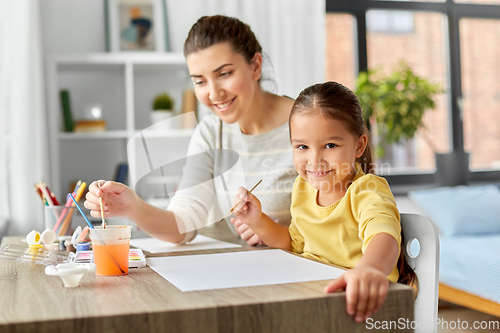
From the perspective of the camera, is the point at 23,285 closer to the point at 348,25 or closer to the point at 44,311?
the point at 44,311

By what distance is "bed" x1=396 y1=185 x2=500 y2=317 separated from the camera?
7.78 feet

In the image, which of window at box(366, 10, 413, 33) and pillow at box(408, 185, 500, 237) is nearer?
pillow at box(408, 185, 500, 237)

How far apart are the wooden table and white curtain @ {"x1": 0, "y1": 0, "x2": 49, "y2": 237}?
1.84 metres

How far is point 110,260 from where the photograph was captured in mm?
823

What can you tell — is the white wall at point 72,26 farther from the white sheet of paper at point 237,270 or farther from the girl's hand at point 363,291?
the girl's hand at point 363,291

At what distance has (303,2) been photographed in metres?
3.12

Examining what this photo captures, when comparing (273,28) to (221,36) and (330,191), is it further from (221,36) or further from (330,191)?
(330,191)

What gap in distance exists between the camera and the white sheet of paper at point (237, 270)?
73cm

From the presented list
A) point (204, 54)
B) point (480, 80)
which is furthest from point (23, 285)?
point (480, 80)

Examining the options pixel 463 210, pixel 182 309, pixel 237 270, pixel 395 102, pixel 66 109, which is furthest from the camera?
pixel 395 102

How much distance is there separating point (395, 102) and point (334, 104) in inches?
92.7

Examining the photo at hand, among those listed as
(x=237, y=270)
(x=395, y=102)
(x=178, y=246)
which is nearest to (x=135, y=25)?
(x=395, y=102)

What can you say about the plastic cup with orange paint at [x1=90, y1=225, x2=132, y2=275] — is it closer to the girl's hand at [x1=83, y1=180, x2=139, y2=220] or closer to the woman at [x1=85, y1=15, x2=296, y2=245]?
the girl's hand at [x1=83, y1=180, x2=139, y2=220]

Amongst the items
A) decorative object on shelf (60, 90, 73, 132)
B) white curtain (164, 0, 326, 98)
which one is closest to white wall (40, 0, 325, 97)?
white curtain (164, 0, 326, 98)
